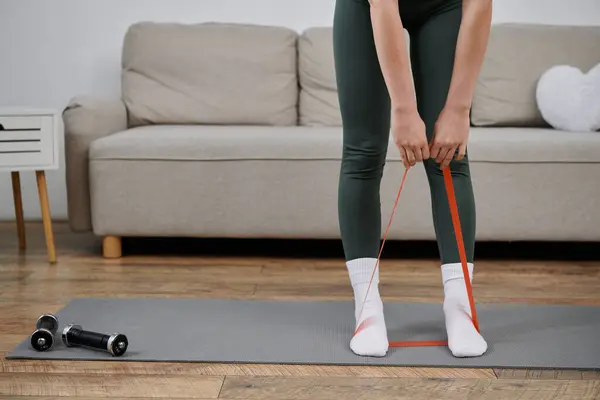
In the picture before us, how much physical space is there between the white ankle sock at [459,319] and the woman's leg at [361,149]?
134 mm

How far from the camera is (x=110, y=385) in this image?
143 centimetres

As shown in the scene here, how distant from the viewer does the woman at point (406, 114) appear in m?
1.50

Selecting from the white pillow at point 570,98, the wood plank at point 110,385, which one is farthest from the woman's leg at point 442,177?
the white pillow at point 570,98

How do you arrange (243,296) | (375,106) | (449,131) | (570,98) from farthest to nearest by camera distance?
(570,98), (243,296), (375,106), (449,131)

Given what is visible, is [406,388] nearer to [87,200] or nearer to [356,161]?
[356,161]

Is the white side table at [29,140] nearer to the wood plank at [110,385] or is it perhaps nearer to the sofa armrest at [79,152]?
the sofa armrest at [79,152]

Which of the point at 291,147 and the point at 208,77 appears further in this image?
the point at 208,77

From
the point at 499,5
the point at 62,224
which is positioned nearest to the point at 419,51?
the point at 499,5

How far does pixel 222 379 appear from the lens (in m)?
1.46

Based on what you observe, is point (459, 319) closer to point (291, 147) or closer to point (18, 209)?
point (291, 147)

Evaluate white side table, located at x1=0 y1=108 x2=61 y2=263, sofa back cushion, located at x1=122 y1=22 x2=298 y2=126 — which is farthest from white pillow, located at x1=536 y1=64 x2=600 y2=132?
white side table, located at x1=0 y1=108 x2=61 y2=263

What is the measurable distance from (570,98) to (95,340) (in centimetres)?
187

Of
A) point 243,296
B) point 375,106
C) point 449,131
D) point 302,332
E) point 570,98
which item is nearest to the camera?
point 449,131

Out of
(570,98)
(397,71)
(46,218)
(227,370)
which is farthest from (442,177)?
(46,218)
